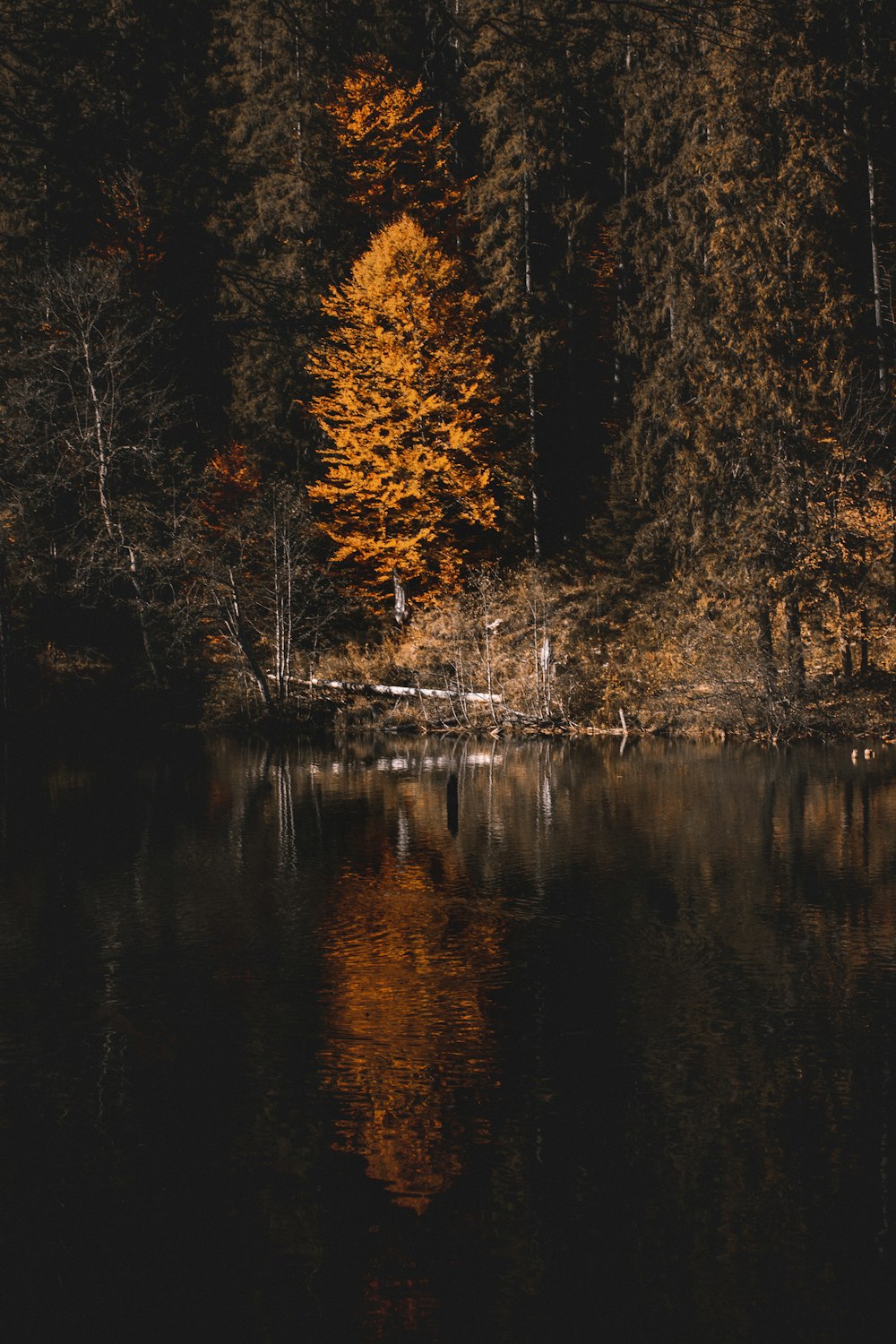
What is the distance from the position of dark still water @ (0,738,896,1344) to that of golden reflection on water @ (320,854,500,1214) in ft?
0.11

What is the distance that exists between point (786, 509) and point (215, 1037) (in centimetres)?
2291

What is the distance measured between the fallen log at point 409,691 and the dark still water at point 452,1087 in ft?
49.9

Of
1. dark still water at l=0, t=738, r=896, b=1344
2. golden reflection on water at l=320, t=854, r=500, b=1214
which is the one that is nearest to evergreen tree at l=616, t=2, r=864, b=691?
dark still water at l=0, t=738, r=896, b=1344

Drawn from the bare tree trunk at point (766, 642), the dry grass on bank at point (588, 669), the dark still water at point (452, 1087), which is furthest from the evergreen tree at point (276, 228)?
the dark still water at point (452, 1087)

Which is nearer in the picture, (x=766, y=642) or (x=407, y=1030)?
(x=407, y=1030)

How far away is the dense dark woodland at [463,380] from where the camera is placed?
97.5 feet

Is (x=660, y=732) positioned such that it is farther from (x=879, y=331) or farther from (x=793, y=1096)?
(x=793, y=1096)

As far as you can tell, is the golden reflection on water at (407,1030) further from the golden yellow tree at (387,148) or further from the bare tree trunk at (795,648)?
the golden yellow tree at (387,148)

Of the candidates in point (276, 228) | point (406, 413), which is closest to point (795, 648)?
point (406, 413)

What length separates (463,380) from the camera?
125ft

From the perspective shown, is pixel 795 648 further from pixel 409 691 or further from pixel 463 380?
pixel 463 380

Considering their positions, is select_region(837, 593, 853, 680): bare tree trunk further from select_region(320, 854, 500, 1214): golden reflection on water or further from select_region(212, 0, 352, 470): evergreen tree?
select_region(212, 0, 352, 470): evergreen tree

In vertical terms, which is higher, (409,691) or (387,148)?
(387,148)

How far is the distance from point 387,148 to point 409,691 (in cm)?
1937
